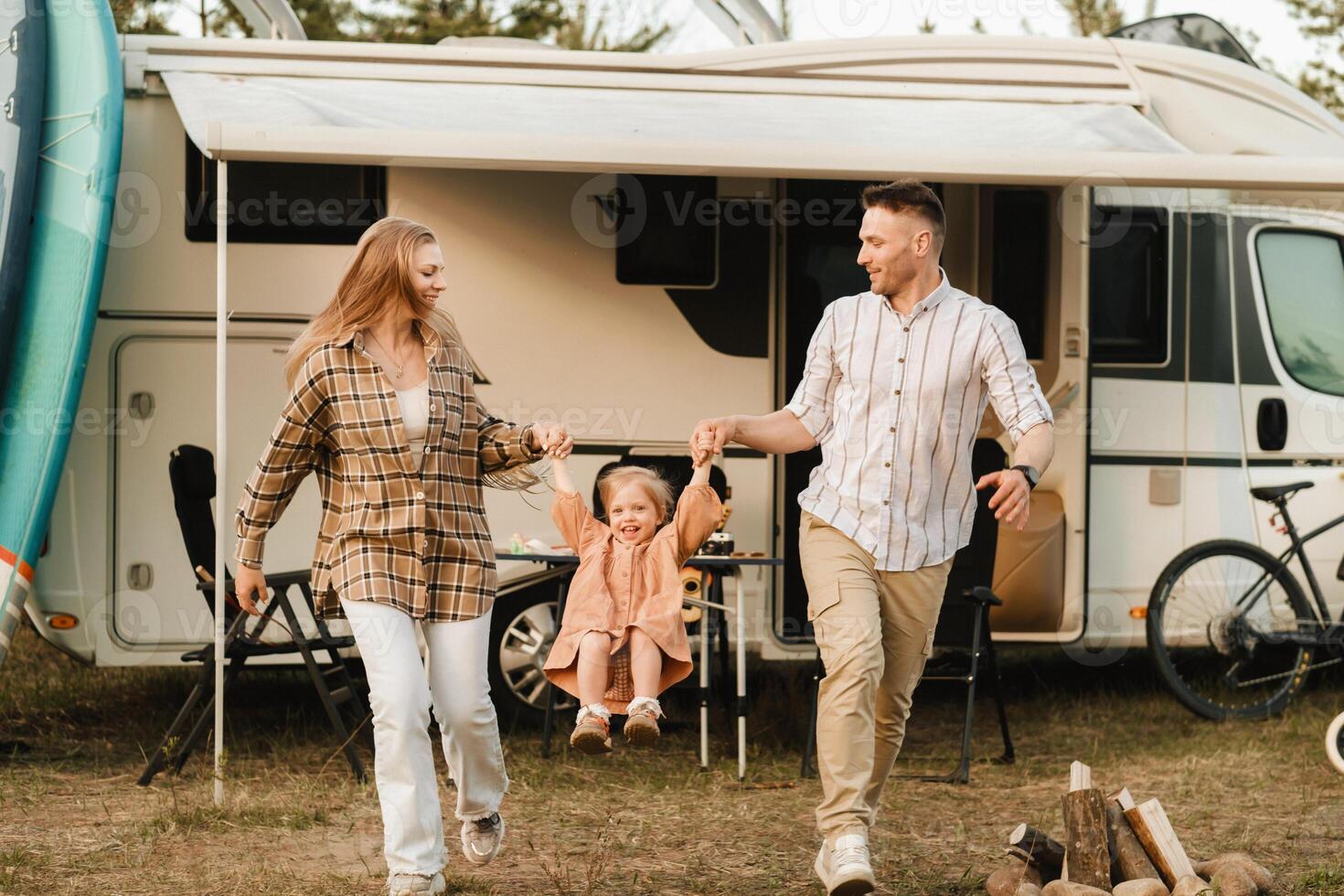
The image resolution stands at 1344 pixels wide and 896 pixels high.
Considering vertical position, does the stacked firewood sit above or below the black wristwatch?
below

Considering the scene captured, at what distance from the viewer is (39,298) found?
5.60m

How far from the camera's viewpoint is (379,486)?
384 centimetres

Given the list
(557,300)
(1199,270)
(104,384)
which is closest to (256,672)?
(104,384)

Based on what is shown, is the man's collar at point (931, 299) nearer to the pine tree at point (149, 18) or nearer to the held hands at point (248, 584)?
the held hands at point (248, 584)

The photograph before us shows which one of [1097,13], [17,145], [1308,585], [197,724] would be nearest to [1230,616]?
[1308,585]

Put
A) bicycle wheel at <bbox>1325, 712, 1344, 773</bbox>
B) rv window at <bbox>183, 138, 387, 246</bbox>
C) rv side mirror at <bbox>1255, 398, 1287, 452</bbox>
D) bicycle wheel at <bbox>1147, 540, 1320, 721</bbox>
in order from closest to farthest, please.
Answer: bicycle wheel at <bbox>1325, 712, 1344, 773</bbox>
rv window at <bbox>183, 138, 387, 246</bbox>
bicycle wheel at <bbox>1147, 540, 1320, 721</bbox>
rv side mirror at <bbox>1255, 398, 1287, 452</bbox>

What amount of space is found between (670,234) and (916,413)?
260cm

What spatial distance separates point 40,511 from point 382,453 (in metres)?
2.22

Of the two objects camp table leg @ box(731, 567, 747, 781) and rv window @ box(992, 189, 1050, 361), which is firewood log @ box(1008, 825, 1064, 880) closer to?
camp table leg @ box(731, 567, 747, 781)

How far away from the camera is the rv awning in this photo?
504 centimetres

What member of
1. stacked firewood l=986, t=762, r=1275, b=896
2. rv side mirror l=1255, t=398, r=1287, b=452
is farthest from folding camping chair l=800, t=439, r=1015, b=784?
stacked firewood l=986, t=762, r=1275, b=896

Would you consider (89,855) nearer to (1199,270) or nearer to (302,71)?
(302,71)

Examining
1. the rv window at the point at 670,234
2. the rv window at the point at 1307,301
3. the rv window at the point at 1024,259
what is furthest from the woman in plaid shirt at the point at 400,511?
the rv window at the point at 1307,301

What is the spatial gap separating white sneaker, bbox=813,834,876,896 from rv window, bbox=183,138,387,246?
3429 millimetres
